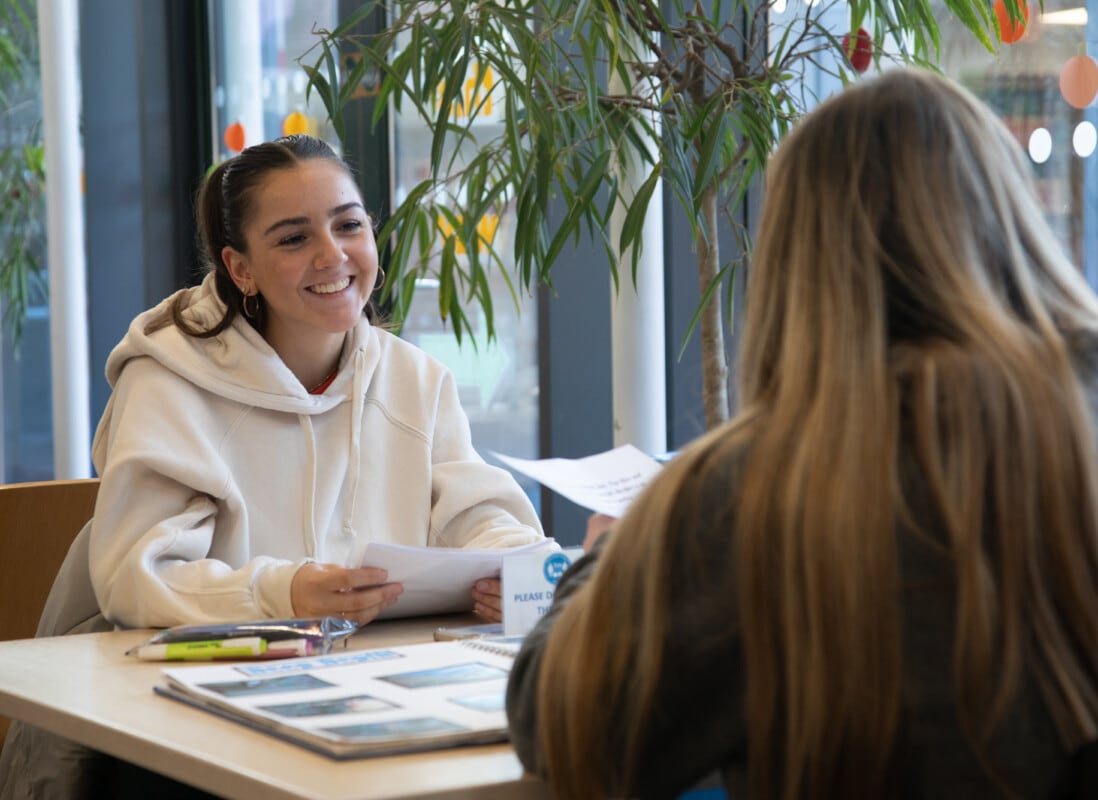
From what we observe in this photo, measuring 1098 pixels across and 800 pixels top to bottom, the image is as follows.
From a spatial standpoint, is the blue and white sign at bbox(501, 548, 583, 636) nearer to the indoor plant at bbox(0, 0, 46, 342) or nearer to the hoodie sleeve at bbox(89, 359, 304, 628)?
the hoodie sleeve at bbox(89, 359, 304, 628)

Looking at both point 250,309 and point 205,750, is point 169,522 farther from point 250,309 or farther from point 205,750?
point 205,750

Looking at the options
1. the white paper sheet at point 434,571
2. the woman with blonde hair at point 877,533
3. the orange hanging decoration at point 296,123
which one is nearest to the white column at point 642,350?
the white paper sheet at point 434,571

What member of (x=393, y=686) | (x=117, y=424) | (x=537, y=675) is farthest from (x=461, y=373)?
(x=537, y=675)

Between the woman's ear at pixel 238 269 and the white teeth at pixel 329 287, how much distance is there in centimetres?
11

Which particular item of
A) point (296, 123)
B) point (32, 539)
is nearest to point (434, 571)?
point (32, 539)

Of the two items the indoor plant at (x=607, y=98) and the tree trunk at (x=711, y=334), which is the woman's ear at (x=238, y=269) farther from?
the tree trunk at (x=711, y=334)

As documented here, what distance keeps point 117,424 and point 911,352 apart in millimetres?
1353

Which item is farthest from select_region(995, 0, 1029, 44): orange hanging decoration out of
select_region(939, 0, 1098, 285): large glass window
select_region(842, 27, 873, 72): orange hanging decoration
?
select_region(842, 27, 873, 72): orange hanging decoration

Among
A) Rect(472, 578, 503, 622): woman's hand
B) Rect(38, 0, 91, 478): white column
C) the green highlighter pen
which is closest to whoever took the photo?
the green highlighter pen

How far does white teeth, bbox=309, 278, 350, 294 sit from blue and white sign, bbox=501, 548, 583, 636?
0.67 meters

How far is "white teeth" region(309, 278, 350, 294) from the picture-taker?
219cm

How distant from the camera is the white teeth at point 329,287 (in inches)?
86.3

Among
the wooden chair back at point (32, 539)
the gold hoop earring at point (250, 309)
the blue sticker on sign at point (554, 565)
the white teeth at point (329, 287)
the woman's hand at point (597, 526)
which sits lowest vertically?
the wooden chair back at point (32, 539)

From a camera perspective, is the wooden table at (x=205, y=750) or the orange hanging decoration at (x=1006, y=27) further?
the orange hanging decoration at (x=1006, y=27)
